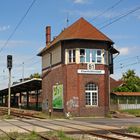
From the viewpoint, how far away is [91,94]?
4178 centimetres

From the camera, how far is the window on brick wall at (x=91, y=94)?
41.6 m

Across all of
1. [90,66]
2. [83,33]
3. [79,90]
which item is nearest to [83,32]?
[83,33]

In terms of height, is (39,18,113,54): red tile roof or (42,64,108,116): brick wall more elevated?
(39,18,113,54): red tile roof

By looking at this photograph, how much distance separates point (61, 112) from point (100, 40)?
334 inches

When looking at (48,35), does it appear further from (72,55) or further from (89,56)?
(89,56)

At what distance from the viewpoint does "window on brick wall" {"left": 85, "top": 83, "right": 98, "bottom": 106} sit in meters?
41.6

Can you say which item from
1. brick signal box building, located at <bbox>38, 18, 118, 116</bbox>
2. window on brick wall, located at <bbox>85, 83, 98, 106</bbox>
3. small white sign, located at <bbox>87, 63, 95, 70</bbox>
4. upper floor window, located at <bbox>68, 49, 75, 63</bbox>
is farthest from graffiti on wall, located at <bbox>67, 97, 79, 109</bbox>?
upper floor window, located at <bbox>68, 49, 75, 63</bbox>

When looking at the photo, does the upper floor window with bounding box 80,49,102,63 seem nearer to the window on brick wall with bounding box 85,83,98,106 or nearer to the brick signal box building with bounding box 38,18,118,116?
the brick signal box building with bounding box 38,18,118,116

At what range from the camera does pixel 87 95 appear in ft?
137

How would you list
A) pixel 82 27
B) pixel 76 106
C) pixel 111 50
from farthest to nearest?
pixel 111 50 < pixel 82 27 < pixel 76 106

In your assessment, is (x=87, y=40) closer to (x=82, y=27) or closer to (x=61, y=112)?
(x=82, y=27)

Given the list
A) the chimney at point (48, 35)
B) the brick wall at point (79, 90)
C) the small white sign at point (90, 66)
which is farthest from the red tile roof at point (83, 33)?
the chimney at point (48, 35)

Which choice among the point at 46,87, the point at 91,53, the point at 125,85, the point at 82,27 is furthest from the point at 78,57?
the point at 125,85

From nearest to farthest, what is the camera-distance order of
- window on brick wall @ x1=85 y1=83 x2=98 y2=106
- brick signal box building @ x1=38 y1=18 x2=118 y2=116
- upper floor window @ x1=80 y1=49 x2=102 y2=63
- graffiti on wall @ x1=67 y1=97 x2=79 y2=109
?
graffiti on wall @ x1=67 y1=97 x2=79 y2=109 < brick signal box building @ x1=38 y1=18 x2=118 y2=116 < window on brick wall @ x1=85 y1=83 x2=98 y2=106 < upper floor window @ x1=80 y1=49 x2=102 y2=63
